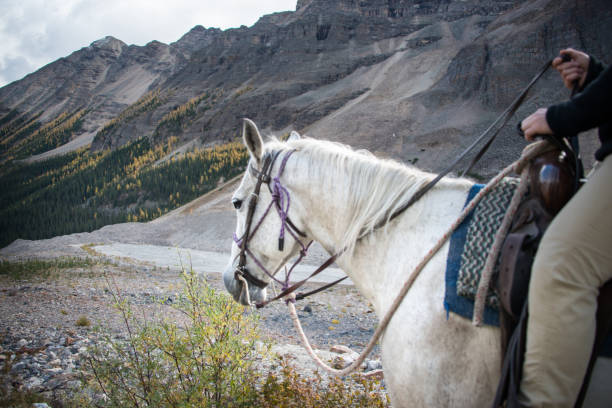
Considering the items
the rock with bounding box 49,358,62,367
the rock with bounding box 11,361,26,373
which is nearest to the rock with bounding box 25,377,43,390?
the rock with bounding box 11,361,26,373

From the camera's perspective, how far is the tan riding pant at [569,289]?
1235 mm

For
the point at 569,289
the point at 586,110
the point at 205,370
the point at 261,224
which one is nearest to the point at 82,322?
the point at 205,370

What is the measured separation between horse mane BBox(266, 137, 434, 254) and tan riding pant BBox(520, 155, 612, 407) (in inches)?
31.2

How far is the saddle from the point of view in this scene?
1.33 m

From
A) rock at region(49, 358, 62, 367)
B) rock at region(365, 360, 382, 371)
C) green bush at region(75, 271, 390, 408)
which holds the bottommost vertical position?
rock at region(365, 360, 382, 371)

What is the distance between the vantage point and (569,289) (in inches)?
48.9

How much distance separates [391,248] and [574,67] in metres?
1.41

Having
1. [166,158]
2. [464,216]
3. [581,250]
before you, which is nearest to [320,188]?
[464,216]

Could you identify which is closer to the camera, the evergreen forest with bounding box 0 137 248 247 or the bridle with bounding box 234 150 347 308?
the bridle with bounding box 234 150 347 308

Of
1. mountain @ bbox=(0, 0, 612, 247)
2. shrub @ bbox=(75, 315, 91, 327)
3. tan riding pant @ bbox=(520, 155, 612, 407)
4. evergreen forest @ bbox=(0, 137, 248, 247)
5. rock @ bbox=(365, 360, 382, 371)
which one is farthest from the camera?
evergreen forest @ bbox=(0, 137, 248, 247)

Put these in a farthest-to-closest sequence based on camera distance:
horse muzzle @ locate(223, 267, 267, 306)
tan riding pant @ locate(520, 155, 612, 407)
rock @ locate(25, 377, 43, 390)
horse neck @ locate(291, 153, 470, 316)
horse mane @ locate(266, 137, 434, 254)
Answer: rock @ locate(25, 377, 43, 390) → horse muzzle @ locate(223, 267, 267, 306) → horse mane @ locate(266, 137, 434, 254) → horse neck @ locate(291, 153, 470, 316) → tan riding pant @ locate(520, 155, 612, 407)

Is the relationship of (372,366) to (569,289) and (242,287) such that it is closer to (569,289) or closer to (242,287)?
(242,287)

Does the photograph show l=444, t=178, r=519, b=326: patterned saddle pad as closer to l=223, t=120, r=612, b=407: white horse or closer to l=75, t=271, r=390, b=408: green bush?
l=223, t=120, r=612, b=407: white horse

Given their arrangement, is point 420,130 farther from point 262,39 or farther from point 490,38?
point 262,39
